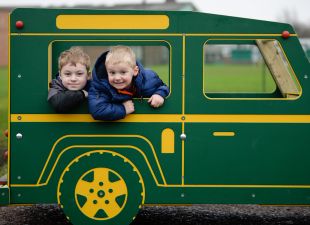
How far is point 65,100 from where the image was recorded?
420 centimetres

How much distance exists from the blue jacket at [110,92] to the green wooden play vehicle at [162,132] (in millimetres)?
108

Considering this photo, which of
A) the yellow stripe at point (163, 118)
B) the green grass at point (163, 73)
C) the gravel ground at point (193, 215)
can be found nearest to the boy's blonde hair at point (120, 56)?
the yellow stripe at point (163, 118)

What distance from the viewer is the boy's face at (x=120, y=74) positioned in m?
4.25

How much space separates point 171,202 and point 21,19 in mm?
2005

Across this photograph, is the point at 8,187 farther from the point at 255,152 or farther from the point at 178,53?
the point at 255,152

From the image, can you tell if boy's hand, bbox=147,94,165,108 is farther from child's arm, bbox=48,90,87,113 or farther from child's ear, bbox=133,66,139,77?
child's arm, bbox=48,90,87,113

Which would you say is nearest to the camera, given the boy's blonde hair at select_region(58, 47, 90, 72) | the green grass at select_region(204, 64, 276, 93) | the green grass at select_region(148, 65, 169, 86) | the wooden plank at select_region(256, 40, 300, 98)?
the boy's blonde hair at select_region(58, 47, 90, 72)

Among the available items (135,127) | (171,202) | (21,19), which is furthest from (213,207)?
(21,19)

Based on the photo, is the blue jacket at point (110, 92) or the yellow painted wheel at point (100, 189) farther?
the yellow painted wheel at point (100, 189)

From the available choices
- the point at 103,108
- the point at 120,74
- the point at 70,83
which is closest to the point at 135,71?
the point at 120,74

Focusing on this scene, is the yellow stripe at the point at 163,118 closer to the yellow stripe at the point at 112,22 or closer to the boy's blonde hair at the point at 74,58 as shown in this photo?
the boy's blonde hair at the point at 74,58

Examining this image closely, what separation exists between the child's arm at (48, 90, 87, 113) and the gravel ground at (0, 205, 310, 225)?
1345 millimetres

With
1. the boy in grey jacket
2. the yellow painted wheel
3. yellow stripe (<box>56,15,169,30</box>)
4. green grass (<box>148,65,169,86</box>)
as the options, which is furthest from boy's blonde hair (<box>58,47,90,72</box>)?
green grass (<box>148,65,169,86</box>)

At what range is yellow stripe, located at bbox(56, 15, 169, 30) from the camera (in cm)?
433
